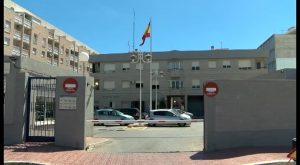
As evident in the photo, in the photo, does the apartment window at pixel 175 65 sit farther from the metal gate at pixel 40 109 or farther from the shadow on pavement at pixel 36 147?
the shadow on pavement at pixel 36 147

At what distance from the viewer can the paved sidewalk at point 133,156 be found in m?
12.6

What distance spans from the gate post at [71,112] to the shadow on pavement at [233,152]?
4036 mm

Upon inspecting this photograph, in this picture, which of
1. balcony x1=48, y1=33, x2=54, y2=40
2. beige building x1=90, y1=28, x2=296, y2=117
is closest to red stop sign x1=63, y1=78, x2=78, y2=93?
beige building x1=90, y1=28, x2=296, y2=117

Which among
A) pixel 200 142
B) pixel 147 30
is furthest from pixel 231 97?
pixel 147 30

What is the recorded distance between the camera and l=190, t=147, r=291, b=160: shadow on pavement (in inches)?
541

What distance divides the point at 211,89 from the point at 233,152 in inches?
88.9

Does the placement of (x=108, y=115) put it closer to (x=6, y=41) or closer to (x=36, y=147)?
(x=36, y=147)

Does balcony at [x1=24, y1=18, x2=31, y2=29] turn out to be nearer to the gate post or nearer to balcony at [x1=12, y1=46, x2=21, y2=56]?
balcony at [x1=12, y1=46, x2=21, y2=56]

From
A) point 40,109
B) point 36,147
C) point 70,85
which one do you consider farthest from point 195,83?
point 36,147

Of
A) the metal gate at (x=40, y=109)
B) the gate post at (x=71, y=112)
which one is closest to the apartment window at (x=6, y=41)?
the metal gate at (x=40, y=109)

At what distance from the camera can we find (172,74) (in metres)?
68.2

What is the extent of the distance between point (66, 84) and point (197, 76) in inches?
2088

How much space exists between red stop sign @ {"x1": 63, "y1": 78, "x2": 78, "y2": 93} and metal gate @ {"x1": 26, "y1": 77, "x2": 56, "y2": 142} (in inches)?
32.7

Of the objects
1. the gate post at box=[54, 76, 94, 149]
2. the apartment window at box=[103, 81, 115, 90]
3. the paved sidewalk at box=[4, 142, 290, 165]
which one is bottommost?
the paved sidewalk at box=[4, 142, 290, 165]
